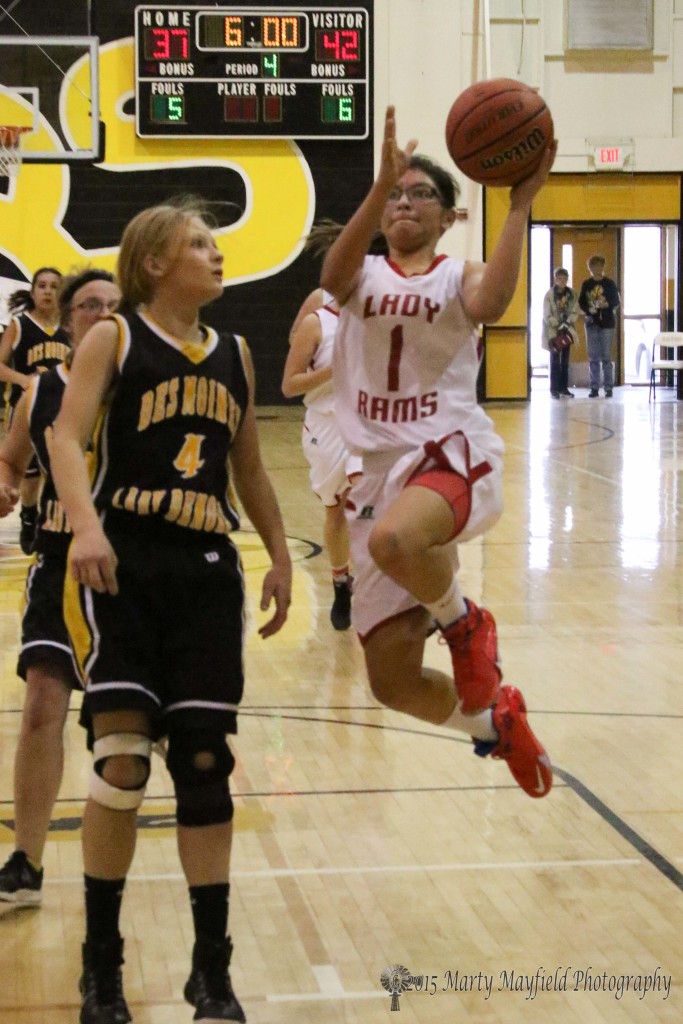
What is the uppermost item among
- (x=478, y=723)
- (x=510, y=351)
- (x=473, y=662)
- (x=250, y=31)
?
(x=250, y=31)

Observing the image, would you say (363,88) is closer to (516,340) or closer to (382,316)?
(516,340)

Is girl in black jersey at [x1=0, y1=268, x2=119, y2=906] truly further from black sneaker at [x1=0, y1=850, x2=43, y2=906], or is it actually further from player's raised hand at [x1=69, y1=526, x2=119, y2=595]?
player's raised hand at [x1=69, y1=526, x2=119, y2=595]

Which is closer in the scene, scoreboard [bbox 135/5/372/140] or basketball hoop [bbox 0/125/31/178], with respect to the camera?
basketball hoop [bbox 0/125/31/178]

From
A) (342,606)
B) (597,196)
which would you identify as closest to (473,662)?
(342,606)

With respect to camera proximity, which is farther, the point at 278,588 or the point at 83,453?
the point at 278,588

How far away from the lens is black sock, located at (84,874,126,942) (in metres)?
2.74

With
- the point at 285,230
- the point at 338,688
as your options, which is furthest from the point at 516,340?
the point at 338,688

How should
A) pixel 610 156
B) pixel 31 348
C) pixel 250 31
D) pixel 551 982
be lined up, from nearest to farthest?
pixel 551 982 → pixel 31 348 → pixel 250 31 → pixel 610 156

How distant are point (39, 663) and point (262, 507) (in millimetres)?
706

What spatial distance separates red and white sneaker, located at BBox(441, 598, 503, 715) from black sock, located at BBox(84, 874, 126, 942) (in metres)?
1.13

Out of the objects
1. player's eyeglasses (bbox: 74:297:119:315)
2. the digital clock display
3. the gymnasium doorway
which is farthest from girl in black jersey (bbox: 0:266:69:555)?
the gymnasium doorway

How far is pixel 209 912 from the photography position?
8.96 feet

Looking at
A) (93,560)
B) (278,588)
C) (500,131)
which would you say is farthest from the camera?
(500,131)

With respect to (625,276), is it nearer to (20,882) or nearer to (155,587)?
(20,882)
